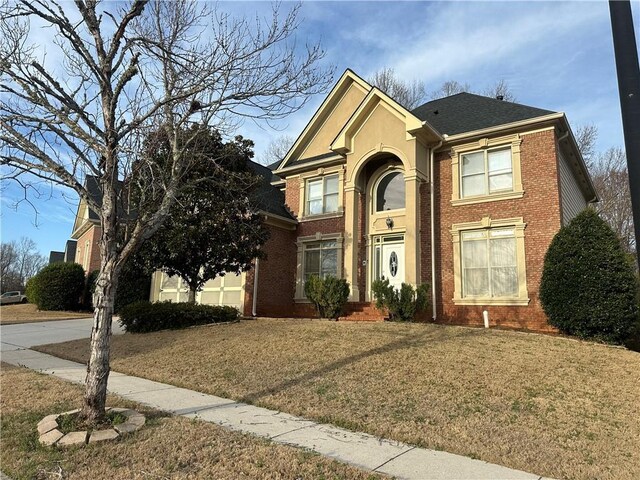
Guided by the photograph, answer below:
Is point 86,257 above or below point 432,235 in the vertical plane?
above

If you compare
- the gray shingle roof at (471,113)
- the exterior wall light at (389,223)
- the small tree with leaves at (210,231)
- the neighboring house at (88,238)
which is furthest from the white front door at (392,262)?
the neighboring house at (88,238)

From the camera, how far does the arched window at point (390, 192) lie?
16.3m

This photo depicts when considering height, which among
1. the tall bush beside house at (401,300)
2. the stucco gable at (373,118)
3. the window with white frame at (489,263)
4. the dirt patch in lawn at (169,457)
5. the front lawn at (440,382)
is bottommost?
the dirt patch in lawn at (169,457)

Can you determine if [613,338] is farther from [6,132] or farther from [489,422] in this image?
[6,132]

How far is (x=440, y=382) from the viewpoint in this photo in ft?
22.3

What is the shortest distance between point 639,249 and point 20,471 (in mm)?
5645

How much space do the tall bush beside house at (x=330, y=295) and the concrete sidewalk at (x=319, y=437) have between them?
22.9 feet

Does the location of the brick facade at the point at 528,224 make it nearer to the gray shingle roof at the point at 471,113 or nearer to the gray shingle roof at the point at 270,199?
the gray shingle roof at the point at 471,113

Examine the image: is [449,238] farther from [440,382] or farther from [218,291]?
[218,291]

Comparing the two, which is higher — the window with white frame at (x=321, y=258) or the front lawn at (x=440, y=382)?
the window with white frame at (x=321, y=258)

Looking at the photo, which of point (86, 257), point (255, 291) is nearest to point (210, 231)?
point (255, 291)

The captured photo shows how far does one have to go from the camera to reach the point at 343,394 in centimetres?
646

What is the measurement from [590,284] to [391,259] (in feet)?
21.8

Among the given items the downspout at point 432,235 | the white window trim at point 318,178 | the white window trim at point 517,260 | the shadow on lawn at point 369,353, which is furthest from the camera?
the white window trim at point 318,178
